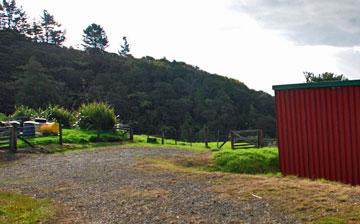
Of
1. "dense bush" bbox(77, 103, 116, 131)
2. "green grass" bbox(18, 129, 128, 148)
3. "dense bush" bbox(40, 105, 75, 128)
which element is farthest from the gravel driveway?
"dense bush" bbox(40, 105, 75, 128)

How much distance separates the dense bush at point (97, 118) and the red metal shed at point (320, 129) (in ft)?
50.2

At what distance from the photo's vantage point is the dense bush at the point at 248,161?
1708 cm

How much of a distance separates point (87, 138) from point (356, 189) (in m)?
18.5

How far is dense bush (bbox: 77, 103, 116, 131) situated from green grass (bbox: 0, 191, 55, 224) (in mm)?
17128

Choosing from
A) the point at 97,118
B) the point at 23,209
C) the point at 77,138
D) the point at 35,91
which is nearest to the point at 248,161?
the point at 23,209

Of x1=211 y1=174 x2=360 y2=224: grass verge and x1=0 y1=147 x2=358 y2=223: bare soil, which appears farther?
x1=0 y1=147 x2=358 y2=223: bare soil

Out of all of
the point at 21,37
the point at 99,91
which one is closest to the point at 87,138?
the point at 99,91

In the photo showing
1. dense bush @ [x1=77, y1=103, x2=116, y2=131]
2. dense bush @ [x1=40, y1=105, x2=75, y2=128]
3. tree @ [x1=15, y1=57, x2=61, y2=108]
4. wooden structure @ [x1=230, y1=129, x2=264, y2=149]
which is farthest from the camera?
tree @ [x1=15, y1=57, x2=61, y2=108]

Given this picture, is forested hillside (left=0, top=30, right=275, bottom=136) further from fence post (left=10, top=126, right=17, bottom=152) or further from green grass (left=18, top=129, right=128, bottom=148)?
fence post (left=10, top=126, right=17, bottom=152)

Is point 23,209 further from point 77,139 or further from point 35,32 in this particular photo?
point 35,32

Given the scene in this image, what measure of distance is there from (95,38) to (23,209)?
2906 inches

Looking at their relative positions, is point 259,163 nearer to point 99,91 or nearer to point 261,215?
point 261,215

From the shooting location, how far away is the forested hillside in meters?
56.0

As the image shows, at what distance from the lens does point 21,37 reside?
74.8 meters
